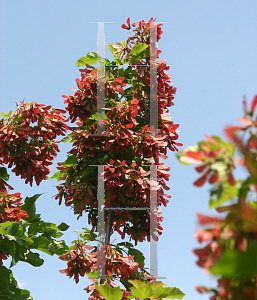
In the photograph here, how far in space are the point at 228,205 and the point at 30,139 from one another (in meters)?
4.19

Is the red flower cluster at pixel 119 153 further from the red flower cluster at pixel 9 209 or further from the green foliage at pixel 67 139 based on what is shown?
the red flower cluster at pixel 9 209

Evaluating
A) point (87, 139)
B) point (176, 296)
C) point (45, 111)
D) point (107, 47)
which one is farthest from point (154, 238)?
point (107, 47)

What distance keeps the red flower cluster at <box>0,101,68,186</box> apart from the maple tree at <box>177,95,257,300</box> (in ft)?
12.7

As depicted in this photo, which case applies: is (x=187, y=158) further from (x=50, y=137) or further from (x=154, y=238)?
(x=50, y=137)

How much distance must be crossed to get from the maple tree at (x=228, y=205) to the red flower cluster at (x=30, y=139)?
12.7 ft

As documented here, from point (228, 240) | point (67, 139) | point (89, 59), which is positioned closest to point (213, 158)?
point (228, 240)

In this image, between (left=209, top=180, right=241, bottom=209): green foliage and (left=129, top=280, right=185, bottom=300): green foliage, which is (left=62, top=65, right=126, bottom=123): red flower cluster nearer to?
(left=129, top=280, right=185, bottom=300): green foliage

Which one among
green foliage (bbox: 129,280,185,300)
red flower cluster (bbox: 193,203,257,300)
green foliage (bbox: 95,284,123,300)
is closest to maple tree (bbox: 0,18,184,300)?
green foliage (bbox: 129,280,185,300)

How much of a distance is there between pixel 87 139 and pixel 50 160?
962mm

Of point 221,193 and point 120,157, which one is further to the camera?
point 120,157

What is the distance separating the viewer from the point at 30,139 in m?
4.98

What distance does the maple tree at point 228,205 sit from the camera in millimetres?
1033

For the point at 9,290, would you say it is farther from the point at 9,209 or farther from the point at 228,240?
the point at 228,240

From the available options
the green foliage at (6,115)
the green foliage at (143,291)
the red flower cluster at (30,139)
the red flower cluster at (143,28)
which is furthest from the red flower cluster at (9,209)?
the red flower cluster at (143,28)
